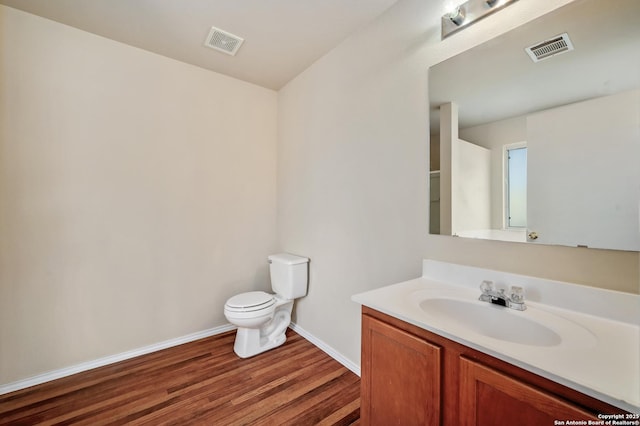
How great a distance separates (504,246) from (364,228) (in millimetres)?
868

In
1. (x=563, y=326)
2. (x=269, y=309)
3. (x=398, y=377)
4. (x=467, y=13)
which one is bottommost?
(x=269, y=309)

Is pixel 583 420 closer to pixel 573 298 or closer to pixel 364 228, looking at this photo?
pixel 573 298

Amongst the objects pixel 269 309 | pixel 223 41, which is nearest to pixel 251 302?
pixel 269 309

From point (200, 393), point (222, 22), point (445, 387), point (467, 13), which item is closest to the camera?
point (445, 387)

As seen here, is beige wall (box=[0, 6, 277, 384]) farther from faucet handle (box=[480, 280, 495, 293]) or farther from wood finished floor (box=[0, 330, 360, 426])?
faucet handle (box=[480, 280, 495, 293])

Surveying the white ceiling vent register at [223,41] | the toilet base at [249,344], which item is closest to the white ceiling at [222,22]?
the white ceiling vent register at [223,41]

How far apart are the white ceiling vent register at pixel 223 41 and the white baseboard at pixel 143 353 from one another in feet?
8.27

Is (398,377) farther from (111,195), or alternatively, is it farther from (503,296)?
(111,195)

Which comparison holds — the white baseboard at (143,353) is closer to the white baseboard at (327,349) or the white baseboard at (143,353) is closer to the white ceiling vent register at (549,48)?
the white baseboard at (327,349)

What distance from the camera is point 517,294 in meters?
1.10

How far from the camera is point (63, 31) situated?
196cm

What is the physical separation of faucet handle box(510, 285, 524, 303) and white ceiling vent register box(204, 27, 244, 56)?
2.40 m

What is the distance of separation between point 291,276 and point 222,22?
2.04m

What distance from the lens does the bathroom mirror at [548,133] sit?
96 cm
